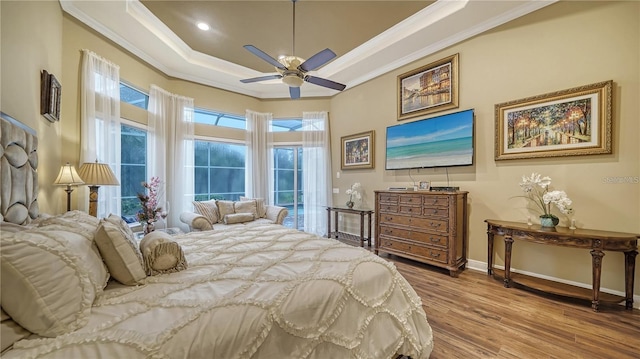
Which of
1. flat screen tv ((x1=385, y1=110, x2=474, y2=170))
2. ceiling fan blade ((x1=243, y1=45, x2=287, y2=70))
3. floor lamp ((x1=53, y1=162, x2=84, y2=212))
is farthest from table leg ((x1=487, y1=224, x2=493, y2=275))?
floor lamp ((x1=53, y1=162, x2=84, y2=212))

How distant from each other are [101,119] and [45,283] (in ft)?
10.0

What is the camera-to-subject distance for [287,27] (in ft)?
11.2

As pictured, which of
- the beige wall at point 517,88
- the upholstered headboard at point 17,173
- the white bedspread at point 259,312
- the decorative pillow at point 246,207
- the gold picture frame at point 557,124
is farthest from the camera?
the decorative pillow at point 246,207

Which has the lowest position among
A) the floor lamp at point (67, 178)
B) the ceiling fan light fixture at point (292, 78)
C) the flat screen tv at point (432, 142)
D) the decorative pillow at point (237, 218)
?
the decorative pillow at point (237, 218)

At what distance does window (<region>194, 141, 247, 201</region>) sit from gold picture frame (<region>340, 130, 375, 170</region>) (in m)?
2.23

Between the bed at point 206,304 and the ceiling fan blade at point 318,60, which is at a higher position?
the ceiling fan blade at point 318,60

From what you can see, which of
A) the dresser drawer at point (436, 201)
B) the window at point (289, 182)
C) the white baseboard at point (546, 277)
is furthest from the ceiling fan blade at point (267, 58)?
the white baseboard at point (546, 277)

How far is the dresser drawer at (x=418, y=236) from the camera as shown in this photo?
321 centimetres

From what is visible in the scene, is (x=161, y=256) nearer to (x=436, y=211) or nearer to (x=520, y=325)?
(x=520, y=325)

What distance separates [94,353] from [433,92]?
14.3ft

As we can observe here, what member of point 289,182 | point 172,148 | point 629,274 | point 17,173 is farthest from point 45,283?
point 289,182

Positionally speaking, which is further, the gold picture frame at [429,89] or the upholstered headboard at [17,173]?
the gold picture frame at [429,89]

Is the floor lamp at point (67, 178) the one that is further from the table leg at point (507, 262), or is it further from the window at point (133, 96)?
the table leg at point (507, 262)

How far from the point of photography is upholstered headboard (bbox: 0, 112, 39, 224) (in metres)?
1.44
